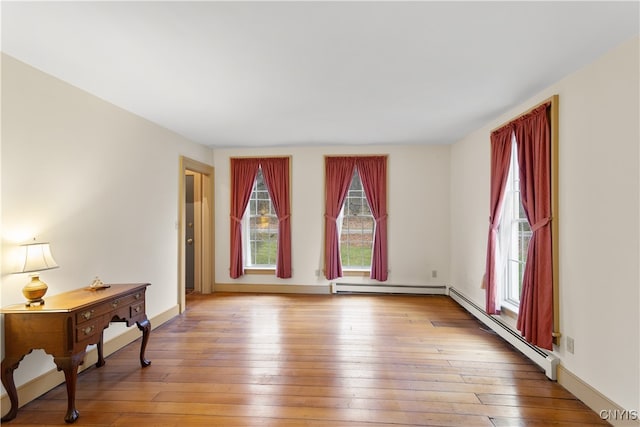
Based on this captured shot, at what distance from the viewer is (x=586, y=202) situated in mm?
2295

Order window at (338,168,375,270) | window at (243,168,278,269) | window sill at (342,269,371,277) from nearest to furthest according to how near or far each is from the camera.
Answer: window sill at (342,269,371,277) < window at (338,168,375,270) < window at (243,168,278,269)

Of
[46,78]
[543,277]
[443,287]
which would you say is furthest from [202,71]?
[443,287]

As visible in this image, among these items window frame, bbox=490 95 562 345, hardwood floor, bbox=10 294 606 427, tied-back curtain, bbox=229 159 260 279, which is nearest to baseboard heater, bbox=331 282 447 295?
hardwood floor, bbox=10 294 606 427

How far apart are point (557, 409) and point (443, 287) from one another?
9.91 ft

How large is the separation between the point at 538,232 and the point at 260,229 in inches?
164

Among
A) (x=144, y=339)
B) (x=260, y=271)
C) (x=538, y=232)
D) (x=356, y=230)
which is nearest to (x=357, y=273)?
(x=356, y=230)

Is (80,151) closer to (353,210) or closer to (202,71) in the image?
(202,71)

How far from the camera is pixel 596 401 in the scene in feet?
7.13

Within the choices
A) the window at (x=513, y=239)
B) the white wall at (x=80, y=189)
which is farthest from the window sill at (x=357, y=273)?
the white wall at (x=80, y=189)

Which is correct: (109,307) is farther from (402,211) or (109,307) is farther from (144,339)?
(402,211)

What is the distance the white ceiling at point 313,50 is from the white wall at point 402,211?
6.09ft

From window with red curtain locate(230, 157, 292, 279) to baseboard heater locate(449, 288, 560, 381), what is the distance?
2869 millimetres

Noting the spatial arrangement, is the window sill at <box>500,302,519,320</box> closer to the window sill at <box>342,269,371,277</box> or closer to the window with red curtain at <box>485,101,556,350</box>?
the window with red curtain at <box>485,101,556,350</box>

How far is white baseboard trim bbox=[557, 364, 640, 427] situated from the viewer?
6.44 ft
